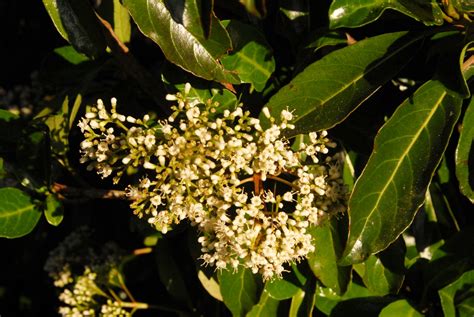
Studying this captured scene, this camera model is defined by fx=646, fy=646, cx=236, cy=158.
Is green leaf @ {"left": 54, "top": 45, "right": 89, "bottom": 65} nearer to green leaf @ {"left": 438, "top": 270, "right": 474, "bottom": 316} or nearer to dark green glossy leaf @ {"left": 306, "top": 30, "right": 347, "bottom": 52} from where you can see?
dark green glossy leaf @ {"left": 306, "top": 30, "right": 347, "bottom": 52}

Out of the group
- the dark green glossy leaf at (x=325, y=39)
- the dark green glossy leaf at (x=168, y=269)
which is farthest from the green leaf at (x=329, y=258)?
the dark green glossy leaf at (x=168, y=269)

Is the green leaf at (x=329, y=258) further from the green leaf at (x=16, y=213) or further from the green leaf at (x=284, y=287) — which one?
the green leaf at (x=16, y=213)

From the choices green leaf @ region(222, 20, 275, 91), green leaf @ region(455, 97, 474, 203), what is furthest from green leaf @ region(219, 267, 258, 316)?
green leaf @ region(455, 97, 474, 203)

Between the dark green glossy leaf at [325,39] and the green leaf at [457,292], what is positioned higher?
the dark green glossy leaf at [325,39]

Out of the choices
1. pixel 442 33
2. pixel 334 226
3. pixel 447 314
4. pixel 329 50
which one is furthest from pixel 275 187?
pixel 447 314

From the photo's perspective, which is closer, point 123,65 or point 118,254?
point 123,65

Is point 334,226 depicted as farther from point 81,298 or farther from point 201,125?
point 81,298
